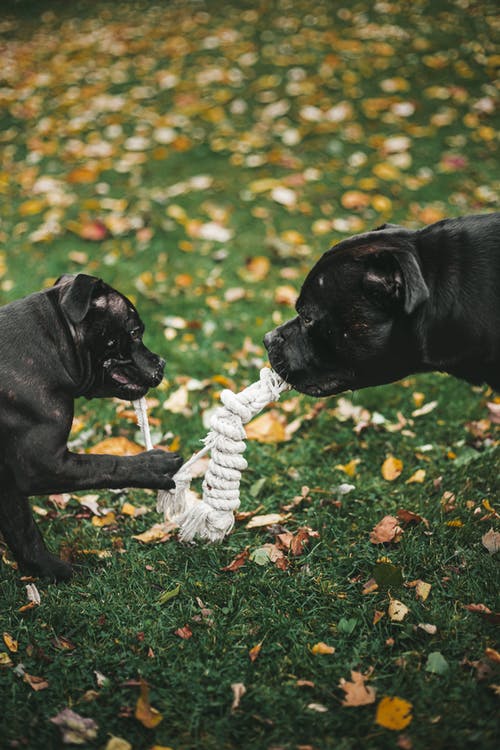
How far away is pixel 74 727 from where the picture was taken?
2576 millimetres

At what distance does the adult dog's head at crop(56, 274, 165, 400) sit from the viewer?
3.29 m

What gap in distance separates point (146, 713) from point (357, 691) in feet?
2.45

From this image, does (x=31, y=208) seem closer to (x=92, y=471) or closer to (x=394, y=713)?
(x=92, y=471)

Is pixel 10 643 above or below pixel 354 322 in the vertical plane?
below

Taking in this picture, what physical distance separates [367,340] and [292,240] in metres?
3.34

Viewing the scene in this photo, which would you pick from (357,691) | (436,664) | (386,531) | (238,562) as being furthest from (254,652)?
(386,531)

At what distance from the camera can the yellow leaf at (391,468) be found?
13.3ft

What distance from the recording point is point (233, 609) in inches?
124

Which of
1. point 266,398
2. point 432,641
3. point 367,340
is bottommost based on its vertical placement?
point 432,641

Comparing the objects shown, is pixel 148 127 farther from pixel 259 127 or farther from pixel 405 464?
pixel 405 464

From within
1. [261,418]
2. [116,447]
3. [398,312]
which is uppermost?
[398,312]

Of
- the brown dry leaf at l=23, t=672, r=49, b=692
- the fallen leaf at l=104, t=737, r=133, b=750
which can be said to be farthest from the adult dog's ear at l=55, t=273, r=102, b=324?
the fallen leaf at l=104, t=737, r=133, b=750

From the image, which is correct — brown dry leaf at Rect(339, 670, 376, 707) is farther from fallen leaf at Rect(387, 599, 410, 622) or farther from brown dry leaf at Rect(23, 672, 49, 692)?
brown dry leaf at Rect(23, 672, 49, 692)

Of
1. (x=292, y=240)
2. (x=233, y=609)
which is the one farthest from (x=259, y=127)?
(x=233, y=609)
